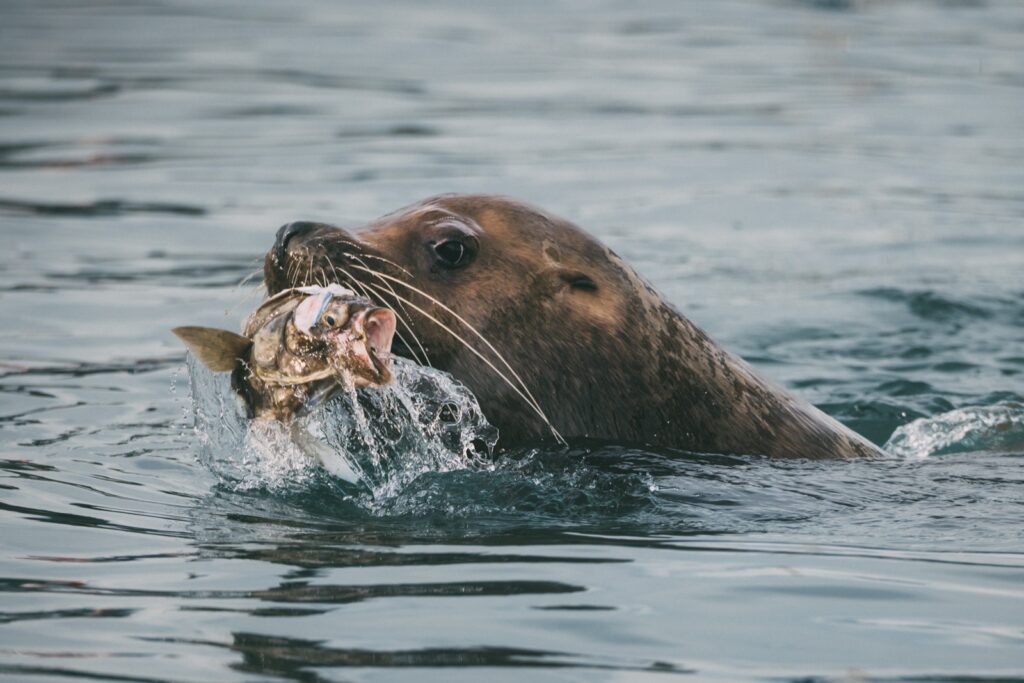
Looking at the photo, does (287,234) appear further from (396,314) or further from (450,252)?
(450,252)

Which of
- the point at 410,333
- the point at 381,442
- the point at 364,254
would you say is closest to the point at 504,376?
the point at 410,333

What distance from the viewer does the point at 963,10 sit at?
2544cm

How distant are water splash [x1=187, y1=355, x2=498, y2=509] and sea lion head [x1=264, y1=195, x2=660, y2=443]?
0.27ft

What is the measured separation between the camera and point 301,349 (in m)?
4.86

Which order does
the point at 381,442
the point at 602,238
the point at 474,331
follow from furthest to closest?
the point at 602,238
the point at 381,442
the point at 474,331

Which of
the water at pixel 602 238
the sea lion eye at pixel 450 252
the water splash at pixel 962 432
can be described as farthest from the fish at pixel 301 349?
the water splash at pixel 962 432

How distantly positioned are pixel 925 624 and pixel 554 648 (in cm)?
96

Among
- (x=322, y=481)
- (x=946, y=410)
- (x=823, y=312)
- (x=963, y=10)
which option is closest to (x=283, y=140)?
(x=823, y=312)

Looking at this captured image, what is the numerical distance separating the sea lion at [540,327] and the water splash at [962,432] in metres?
1.56

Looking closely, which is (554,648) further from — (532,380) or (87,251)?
(87,251)

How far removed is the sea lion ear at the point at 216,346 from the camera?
4.81m

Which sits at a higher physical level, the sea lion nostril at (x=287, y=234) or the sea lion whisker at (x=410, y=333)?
the sea lion nostril at (x=287, y=234)

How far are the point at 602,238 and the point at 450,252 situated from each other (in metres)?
6.17

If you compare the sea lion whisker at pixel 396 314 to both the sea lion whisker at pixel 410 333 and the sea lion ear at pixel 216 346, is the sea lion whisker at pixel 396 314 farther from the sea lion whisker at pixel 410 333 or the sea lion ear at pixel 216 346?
the sea lion ear at pixel 216 346
